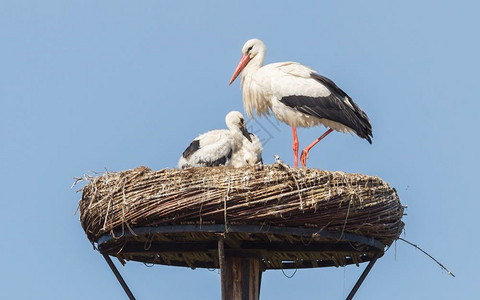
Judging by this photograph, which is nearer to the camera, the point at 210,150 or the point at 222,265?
the point at 222,265

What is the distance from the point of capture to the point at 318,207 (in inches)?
280

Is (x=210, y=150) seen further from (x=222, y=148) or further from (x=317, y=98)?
(x=317, y=98)

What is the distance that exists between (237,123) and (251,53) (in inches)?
34.3

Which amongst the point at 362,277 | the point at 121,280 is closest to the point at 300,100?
the point at 362,277

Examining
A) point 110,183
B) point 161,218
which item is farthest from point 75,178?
point 161,218

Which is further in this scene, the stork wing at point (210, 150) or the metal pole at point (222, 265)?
the stork wing at point (210, 150)

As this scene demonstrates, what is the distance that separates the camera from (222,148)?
955cm

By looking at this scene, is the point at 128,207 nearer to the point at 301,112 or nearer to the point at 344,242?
the point at 344,242

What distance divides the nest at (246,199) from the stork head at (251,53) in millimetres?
3199

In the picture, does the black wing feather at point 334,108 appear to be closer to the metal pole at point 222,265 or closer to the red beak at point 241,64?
the red beak at point 241,64

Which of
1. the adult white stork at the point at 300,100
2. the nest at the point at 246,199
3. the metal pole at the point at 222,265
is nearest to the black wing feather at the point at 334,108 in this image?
the adult white stork at the point at 300,100

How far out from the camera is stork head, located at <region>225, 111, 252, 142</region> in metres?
9.95

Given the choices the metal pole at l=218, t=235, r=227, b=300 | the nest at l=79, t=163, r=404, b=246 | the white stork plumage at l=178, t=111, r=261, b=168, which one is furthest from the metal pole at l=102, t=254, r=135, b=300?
the white stork plumage at l=178, t=111, r=261, b=168

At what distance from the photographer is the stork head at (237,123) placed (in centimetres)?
995
